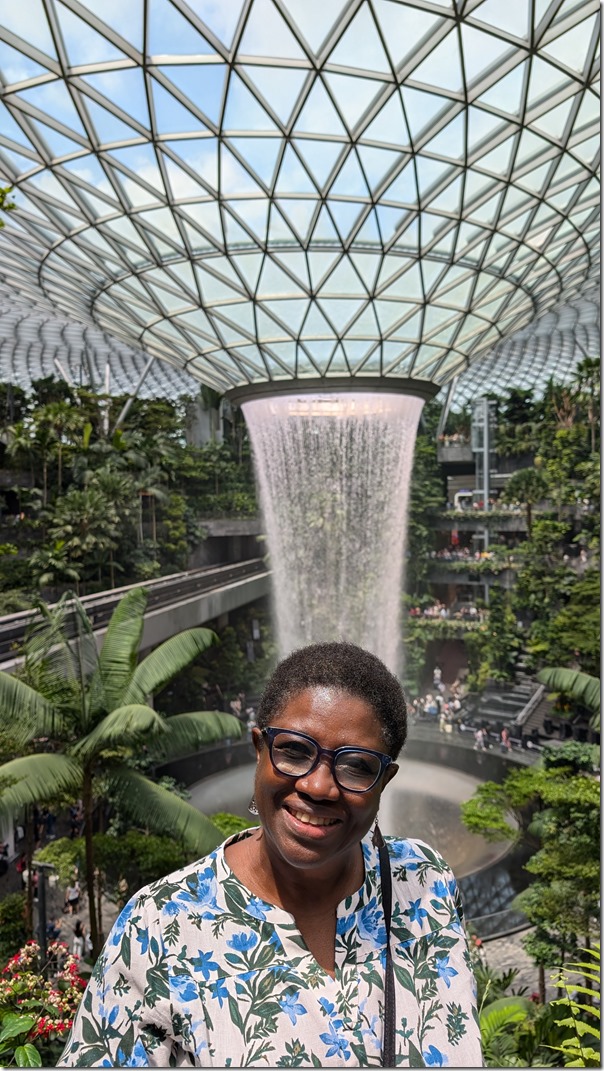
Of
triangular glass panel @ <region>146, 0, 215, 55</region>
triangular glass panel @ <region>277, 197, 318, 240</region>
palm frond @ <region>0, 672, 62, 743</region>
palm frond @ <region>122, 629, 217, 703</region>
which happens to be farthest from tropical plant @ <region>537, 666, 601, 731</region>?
triangular glass panel @ <region>146, 0, 215, 55</region>

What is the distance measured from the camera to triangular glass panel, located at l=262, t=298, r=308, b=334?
25859 millimetres

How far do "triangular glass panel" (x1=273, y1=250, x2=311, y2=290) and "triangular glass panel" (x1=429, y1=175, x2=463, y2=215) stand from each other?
449cm

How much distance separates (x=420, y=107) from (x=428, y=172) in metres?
2.65

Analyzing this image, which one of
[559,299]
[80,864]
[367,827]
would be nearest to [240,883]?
[367,827]

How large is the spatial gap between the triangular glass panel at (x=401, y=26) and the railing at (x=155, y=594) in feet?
45.0

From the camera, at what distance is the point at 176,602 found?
29.1 m

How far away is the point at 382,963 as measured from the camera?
2.02 meters

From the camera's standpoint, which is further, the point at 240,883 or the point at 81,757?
the point at 81,757

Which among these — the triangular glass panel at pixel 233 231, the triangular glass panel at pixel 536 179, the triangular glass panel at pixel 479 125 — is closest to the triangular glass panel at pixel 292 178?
the triangular glass panel at pixel 233 231

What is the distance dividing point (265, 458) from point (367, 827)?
3358 centimetres

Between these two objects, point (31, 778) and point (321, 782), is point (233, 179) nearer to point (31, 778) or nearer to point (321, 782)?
point (31, 778)

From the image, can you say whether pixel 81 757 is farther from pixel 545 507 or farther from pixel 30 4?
pixel 545 507

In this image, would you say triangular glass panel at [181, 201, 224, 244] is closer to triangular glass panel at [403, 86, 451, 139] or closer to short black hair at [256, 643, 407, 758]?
triangular glass panel at [403, 86, 451, 139]

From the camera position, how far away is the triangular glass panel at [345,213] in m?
21.3
